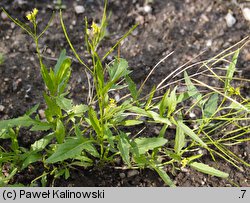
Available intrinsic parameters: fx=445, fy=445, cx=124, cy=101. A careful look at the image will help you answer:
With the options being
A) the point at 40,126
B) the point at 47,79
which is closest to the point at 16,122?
the point at 40,126

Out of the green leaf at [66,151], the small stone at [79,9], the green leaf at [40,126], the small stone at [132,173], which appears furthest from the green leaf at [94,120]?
the small stone at [79,9]

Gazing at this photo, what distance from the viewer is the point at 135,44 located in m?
2.07

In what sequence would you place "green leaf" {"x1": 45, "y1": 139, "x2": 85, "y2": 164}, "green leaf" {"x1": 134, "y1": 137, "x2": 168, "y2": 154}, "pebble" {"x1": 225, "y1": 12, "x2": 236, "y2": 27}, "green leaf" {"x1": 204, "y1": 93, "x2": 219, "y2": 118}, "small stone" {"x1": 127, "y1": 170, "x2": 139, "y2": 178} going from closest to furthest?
"green leaf" {"x1": 45, "y1": 139, "x2": 85, "y2": 164}
"green leaf" {"x1": 134, "y1": 137, "x2": 168, "y2": 154}
"green leaf" {"x1": 204, "y1": 93, "x2": 219, "y2": 118}
"small stone" {"x1": 127, "y1": 170, "x2": 139, "y2": 178}
"pebble" {"x1": 225, "y1": 12, "x2": 236, "y2": 27}

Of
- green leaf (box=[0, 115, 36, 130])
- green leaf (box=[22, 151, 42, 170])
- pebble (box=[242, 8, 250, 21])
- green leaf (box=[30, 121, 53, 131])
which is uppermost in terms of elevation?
pebble (box=[242, 8, 250, 21])

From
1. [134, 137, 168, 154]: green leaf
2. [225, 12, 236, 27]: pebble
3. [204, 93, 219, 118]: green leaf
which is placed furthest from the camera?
[225, 12, 236, 27]: pebble

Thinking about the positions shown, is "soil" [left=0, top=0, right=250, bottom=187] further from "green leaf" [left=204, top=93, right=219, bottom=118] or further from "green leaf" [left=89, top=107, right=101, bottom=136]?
"green leaf" [left=89, top=107, right=101, bottom=136]

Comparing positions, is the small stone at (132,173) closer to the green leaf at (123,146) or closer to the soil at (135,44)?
the soil at (135,44)

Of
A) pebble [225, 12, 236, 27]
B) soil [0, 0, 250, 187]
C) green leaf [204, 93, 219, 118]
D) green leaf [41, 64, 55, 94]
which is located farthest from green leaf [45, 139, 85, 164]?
pebble [225, 12, 236, 27]

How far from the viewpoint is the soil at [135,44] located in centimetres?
173

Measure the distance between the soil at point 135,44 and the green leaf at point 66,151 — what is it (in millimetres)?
340

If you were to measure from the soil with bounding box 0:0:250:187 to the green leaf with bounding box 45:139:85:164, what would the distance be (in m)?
0.34

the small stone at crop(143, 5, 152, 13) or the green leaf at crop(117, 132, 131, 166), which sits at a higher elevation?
the small stone at crop(143, 5, 152, 13)

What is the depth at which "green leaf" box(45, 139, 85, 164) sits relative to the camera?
1.33 m

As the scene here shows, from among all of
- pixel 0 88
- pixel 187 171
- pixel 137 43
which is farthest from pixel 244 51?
pixel 0 88
